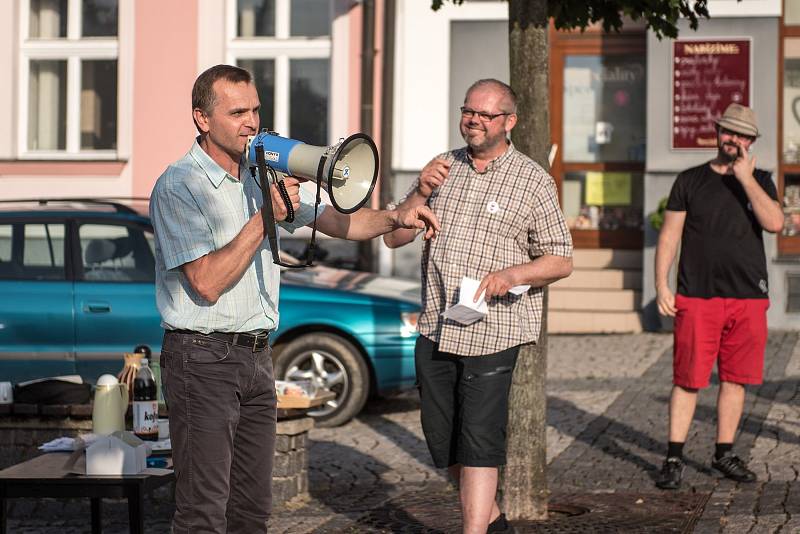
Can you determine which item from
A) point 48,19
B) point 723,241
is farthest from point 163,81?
point 723,241

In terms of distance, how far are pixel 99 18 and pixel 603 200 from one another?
21.7 feet

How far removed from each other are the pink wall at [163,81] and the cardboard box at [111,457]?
1205 cm

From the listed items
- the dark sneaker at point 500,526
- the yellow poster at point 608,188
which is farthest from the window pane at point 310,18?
the dark sneaker at point 500,526

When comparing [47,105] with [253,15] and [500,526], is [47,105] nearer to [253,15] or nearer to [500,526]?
[253,15]

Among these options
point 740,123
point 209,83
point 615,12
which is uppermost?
point 615,12

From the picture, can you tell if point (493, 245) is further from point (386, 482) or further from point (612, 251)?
point (612, 251)

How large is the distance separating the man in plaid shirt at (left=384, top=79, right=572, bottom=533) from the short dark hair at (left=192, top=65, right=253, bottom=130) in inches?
56.1

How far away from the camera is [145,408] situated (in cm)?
690

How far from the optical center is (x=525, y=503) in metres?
7.26

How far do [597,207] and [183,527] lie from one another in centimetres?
1275

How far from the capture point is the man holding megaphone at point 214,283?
188 inches

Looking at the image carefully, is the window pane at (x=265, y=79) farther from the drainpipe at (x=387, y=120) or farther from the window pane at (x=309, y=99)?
the drainpipe at (x=387, y=120)

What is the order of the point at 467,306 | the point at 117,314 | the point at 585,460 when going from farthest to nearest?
the point at 117,314 < the point at 585,460 < the point at 467,306

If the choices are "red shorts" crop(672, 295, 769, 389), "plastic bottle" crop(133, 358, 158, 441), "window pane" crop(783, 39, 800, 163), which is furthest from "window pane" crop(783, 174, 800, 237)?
"plastic bottle" crop(133, 358, 158, 441)
